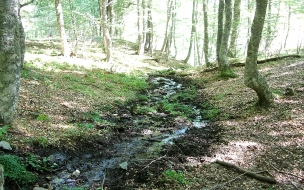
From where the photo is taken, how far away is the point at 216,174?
19.0 feet

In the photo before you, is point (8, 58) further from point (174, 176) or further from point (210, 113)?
point (210, 113)

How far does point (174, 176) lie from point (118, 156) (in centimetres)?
199

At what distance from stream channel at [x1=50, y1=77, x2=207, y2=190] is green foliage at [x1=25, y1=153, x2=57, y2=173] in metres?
0.20

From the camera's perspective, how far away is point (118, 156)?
22.7ft

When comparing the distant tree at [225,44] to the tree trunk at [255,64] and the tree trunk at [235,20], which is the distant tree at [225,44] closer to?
the tree trunk at [235,20]

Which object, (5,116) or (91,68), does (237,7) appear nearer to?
(91,68)

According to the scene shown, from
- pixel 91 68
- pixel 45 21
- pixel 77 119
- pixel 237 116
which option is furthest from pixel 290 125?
pixel 45 21

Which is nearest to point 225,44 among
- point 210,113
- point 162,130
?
point 210,113

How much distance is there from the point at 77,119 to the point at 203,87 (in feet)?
29.3

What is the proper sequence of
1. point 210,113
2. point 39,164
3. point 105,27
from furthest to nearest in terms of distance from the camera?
point 105,27, point 210,113, point 39,164

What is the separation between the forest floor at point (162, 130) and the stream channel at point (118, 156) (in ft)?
0.16

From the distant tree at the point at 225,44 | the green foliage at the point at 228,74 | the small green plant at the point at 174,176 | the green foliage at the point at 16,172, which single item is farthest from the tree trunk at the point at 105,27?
the small green plant at the point at 174,176

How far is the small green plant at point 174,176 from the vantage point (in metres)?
5.45

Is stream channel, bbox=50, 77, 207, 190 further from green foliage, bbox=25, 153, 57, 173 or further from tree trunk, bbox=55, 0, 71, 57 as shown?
tree trunk, bbox=55, 0, 71, 57
